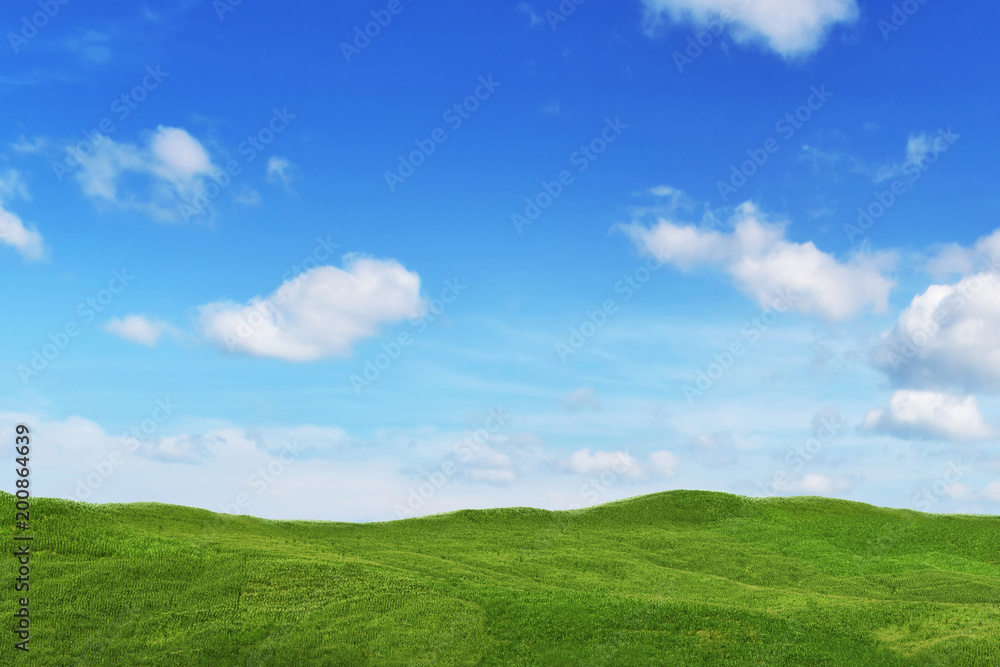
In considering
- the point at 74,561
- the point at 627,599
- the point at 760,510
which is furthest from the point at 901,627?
the point at 74,561

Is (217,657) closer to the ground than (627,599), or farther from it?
closer to the ground

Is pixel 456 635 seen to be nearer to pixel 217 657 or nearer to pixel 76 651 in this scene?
pixel 217 657

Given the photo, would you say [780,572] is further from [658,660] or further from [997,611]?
[658,660]

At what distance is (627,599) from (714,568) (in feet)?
64.9

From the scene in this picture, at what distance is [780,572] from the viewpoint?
59.4 m

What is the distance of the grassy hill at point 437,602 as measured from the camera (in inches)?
1400

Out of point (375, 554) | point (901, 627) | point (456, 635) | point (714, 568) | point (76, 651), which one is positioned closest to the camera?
point (76, 651)

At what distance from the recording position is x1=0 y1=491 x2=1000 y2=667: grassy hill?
35.6 meters

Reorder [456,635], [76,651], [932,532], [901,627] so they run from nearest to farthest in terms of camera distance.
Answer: [76,651] < [456,635] < [901,627] < [932,532]

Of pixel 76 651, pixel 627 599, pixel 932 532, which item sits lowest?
pixel 76 651

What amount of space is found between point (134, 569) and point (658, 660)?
26726 mm

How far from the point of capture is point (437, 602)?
132ft

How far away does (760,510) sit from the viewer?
7675 centimetres

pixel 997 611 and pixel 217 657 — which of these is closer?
pixel 217 657
